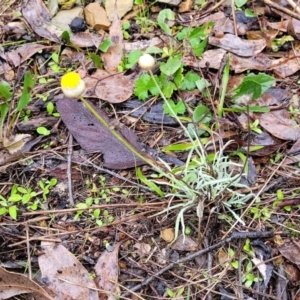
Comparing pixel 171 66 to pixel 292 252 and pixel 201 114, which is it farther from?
pixel 292 252

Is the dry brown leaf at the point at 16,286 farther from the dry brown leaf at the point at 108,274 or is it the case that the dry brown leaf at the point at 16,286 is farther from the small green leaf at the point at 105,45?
the small green leaf at the point at 105,45

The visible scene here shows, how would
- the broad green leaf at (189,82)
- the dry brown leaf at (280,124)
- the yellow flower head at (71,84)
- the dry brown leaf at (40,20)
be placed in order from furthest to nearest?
the dry brown leaf at (40,20)
the broad green leaf at (189,82)
the dry brown leaf at (280,124)
the yellow flower head at (71,84)

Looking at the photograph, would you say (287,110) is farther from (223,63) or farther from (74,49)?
(74,49)

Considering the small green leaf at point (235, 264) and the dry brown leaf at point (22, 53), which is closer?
the small green leaf at point (235, 264)

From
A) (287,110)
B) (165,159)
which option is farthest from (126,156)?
(287,110)

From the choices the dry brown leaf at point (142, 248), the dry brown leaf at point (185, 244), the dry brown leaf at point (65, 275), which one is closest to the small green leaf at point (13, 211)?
the dry brown leaf at point (65, 275)

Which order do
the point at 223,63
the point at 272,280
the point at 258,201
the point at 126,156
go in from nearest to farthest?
the point at 272,280
the point at 258,201
the point at 126,156
the point at 223,63

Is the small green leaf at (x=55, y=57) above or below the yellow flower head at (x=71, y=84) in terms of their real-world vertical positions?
below

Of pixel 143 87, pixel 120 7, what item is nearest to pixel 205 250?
pixel 143 87
